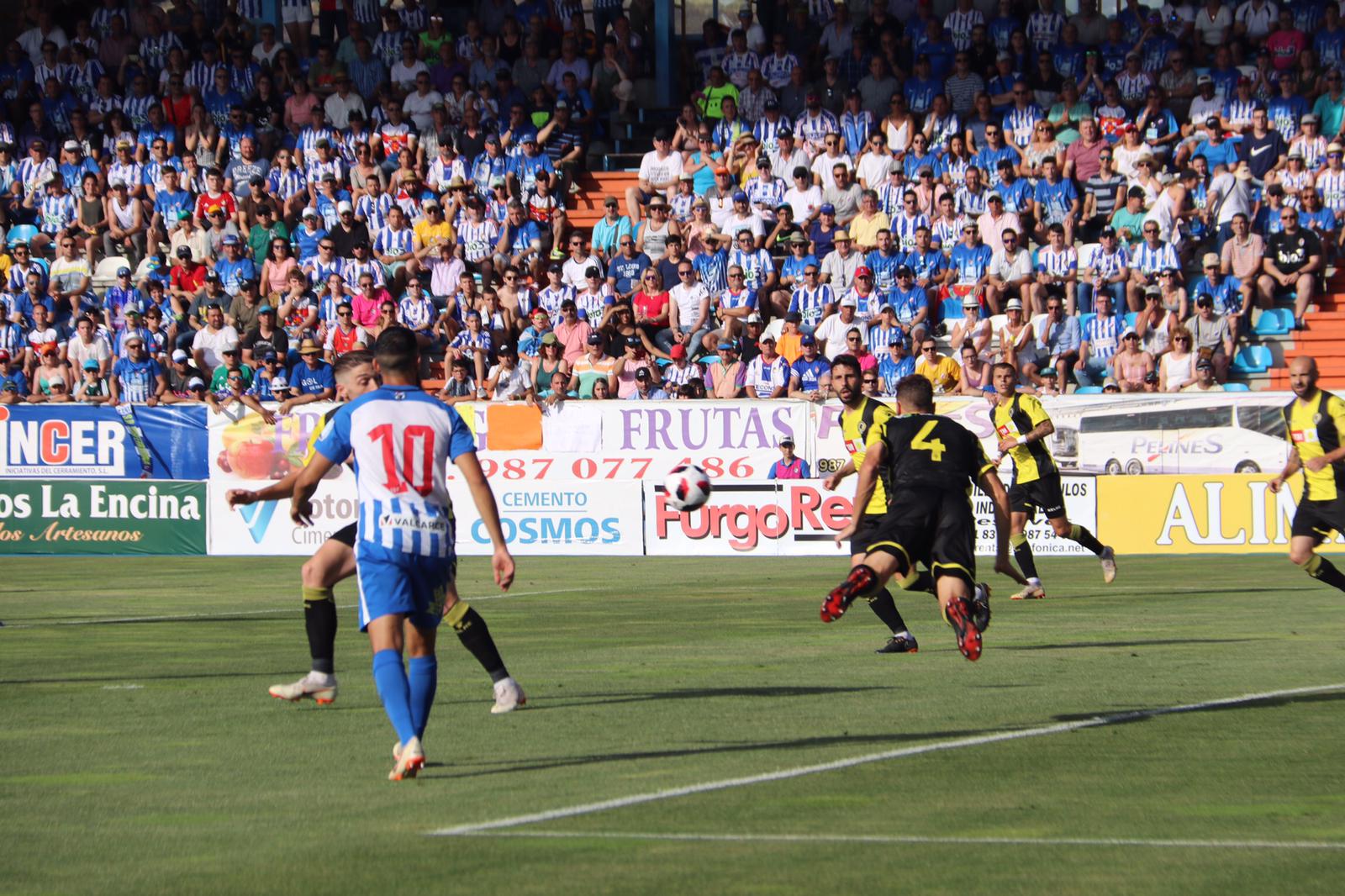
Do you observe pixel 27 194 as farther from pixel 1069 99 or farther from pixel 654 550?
pixel 1069 99

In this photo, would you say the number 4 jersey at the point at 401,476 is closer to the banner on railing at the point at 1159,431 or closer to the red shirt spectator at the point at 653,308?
the banner on railing at the point at 1159,431

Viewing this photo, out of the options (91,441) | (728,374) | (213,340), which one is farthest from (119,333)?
(728,374)

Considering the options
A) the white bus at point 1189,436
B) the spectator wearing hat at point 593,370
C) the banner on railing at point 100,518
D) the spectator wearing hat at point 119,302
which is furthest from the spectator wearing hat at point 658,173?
the white bus at point 1189,436

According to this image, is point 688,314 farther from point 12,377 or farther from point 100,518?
point 12,377

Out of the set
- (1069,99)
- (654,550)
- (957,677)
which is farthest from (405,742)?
(1069,99)

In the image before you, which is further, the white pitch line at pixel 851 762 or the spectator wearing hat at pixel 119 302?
the spectator wearing hat at pixel 119 302

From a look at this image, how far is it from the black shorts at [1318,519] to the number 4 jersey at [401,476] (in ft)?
32.8

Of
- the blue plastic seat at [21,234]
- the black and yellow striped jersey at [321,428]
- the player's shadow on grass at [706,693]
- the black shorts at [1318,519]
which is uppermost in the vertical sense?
the blue plastic seat at [21,234]

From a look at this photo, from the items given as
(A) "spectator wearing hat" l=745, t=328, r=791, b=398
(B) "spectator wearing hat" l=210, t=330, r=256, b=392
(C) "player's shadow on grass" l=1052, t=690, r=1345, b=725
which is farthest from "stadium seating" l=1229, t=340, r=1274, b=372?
(C) "player's shadow on grass" l=1052, t=690, r=1345, b=725

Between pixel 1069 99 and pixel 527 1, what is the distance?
1029 cm

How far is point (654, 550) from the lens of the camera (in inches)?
1040

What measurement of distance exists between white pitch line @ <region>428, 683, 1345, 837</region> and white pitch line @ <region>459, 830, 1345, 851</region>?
0.25 metres

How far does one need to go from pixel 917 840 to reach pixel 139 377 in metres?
24.2

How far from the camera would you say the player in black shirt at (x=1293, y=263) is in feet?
85.4
